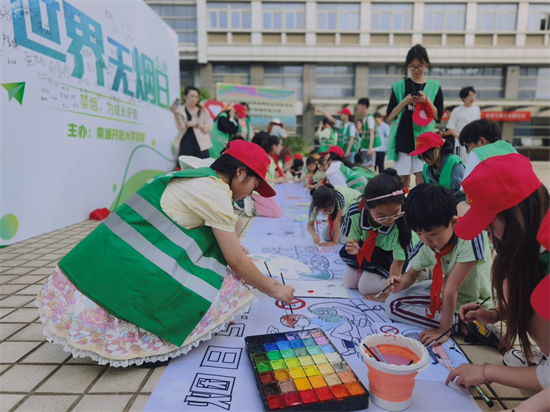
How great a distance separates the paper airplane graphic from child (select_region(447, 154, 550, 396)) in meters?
3.49

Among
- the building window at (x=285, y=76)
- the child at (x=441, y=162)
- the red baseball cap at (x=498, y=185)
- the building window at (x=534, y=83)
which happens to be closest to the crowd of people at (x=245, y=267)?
the red baseball cap at (x=498, y=185)

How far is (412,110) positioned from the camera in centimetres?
303

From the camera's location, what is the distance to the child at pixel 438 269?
145 centimetres

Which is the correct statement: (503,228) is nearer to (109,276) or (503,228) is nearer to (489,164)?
(489,164)

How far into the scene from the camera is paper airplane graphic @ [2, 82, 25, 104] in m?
2.98

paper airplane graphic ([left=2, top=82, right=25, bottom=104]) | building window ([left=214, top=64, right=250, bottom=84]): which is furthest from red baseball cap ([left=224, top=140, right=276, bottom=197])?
building window ([left=214, top=64, right=250, bottom=84])

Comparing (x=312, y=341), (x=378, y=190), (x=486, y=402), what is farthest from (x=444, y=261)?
(x=312, y=341)

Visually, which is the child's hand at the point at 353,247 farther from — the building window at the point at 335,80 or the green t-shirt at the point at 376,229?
the building window at the point at 335,80

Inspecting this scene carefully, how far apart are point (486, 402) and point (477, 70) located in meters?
18.9

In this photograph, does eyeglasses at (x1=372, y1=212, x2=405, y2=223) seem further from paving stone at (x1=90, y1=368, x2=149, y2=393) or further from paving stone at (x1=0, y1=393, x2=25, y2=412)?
paving stone at (x1=0, y1=393, x2=25, y2=412)

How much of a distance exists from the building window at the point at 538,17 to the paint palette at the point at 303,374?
2029cm

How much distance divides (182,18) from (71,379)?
1771cm

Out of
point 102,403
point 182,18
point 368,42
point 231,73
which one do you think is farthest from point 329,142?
point 182,18

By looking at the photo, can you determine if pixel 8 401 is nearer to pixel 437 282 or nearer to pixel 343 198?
pixel 437 282
